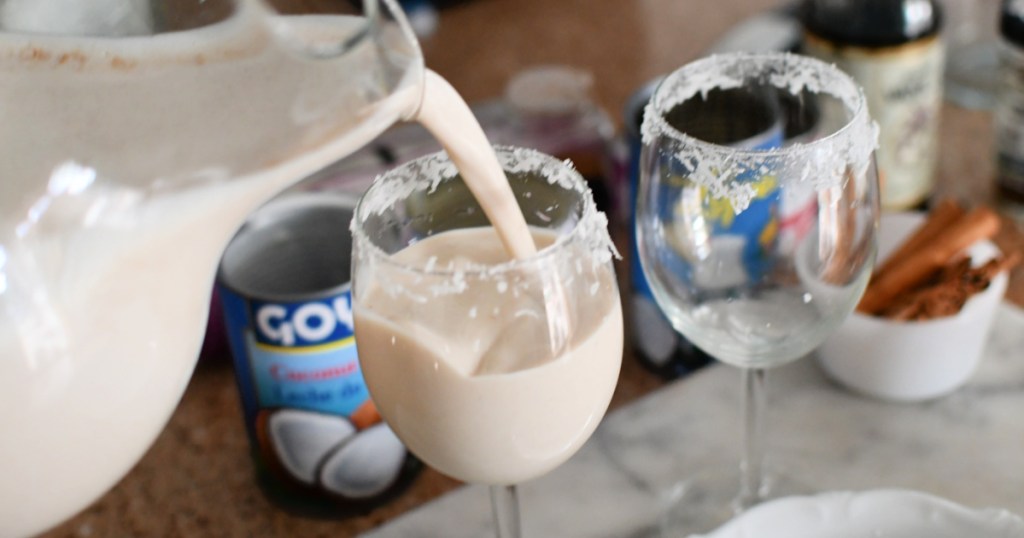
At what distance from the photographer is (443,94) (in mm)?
475

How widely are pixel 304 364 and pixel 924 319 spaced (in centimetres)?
38

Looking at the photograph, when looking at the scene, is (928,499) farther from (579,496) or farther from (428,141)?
(428,141)

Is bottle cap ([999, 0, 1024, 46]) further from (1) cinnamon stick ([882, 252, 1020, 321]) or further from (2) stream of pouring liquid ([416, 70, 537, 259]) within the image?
(2) stream of pouring liquid ([416, 70, 537, 259])

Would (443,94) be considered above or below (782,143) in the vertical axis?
above

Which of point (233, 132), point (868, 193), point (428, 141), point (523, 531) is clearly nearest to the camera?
point (233, 132)

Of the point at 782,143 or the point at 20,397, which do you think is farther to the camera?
the point at 782,143

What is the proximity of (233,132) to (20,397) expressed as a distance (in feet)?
0.40

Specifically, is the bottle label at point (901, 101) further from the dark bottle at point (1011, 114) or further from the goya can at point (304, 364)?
the goya can at point (304, 364)

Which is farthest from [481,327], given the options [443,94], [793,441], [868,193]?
[793,441]

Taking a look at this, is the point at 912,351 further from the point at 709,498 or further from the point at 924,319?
the point at 709,498

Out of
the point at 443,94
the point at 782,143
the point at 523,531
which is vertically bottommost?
the point at 523,531

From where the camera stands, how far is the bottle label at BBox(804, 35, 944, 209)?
2.66 ft

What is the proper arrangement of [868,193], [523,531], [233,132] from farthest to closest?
1. [523,531]
2. [868,193]
3. [233,132]

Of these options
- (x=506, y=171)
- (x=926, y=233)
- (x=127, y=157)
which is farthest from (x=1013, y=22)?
(x=127, y=157)
